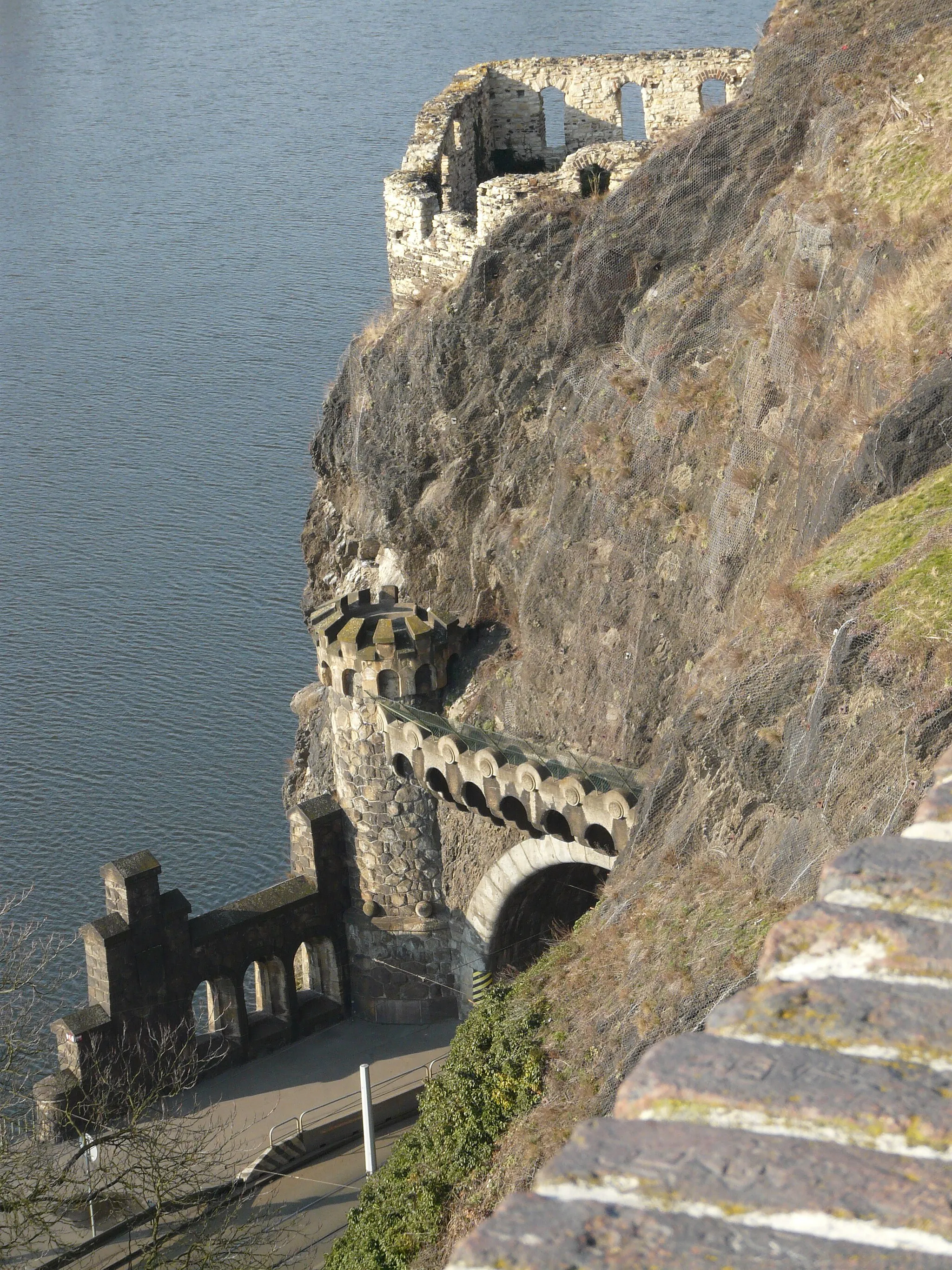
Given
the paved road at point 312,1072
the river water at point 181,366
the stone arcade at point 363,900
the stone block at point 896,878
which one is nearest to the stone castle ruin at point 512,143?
the stone arcade at point 363,900

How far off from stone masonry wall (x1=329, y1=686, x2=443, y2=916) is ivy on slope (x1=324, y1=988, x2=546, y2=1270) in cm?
606

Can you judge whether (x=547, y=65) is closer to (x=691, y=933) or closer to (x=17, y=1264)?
(x=691, y=933)

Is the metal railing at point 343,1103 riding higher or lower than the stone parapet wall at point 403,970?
lower

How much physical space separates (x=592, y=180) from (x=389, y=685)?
8109mm

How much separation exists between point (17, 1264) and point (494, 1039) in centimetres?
680

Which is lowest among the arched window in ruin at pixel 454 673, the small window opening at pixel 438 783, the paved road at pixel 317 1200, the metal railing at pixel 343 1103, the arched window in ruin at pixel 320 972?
the paved road at pixel 317 1200

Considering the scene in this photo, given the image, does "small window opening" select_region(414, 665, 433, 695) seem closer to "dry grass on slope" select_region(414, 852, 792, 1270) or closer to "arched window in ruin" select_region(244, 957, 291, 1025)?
"arched window in ruin" select_region(244, 957, 291, 1025)

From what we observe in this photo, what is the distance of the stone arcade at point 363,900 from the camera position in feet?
69.8

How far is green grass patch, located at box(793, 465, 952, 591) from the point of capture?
13109 mm

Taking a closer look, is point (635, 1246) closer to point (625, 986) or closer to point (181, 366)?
point (625, 986)

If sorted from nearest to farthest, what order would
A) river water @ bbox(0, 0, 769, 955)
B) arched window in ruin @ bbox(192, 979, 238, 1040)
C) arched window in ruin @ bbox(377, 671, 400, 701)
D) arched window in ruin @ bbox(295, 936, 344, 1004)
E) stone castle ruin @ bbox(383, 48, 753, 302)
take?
arched window in ruin @ bbox(377, 671, 400, 701), stone castle ruin @ bbox(383, 48, 753, 302), arched window in ruin @ bbox(192, 979, 238, 1040), arched window in ruin @ bbox(295, 936, 344, 1004), river water @ bbox(0, 0, 769, 955)

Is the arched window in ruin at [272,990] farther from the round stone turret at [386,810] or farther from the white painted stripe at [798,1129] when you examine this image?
the white painted stripe at [798,1129]

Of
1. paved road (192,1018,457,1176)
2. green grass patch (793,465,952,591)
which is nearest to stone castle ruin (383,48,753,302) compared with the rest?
green grass patch (793,465,952,591)

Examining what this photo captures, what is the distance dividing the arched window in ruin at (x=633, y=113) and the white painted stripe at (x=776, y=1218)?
41687 millimetres
